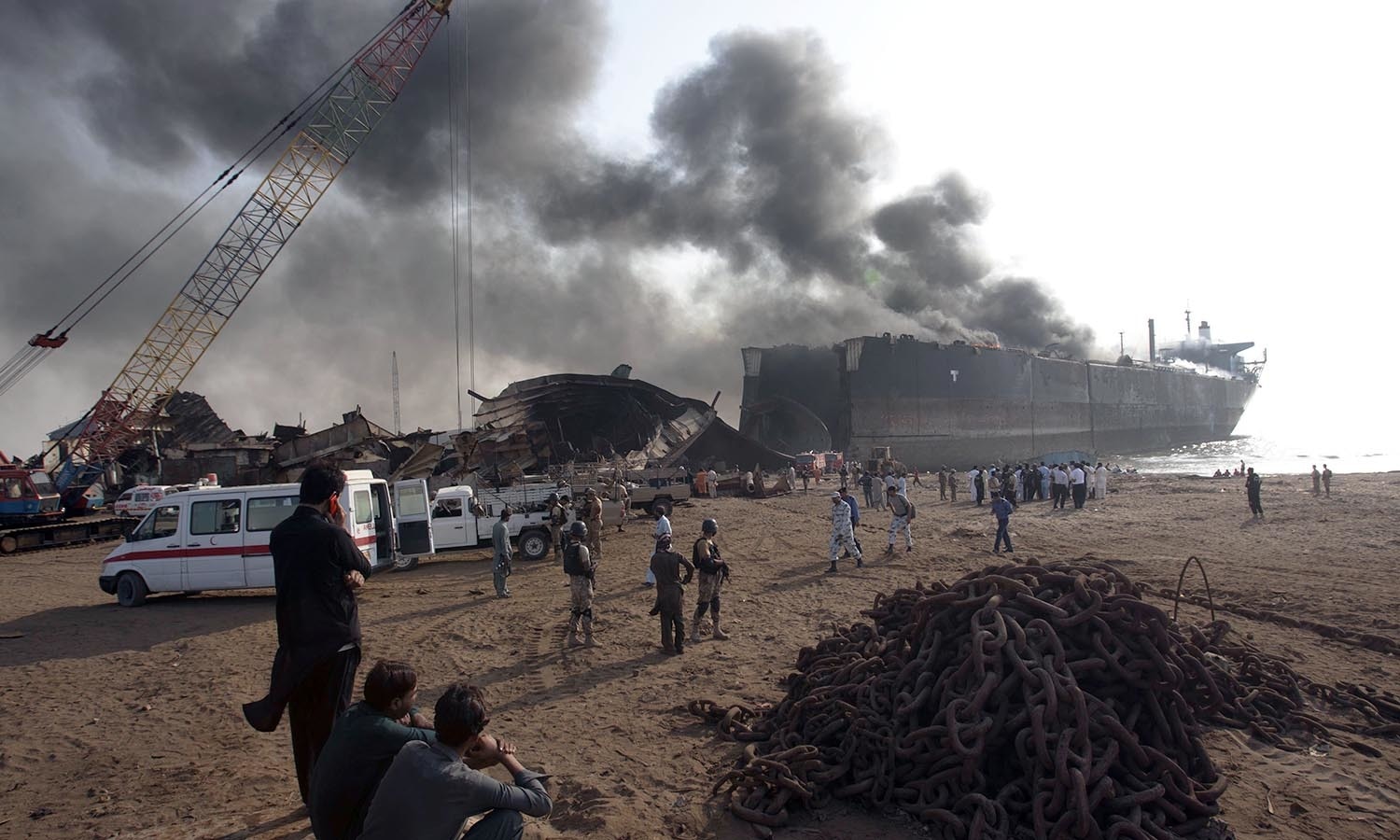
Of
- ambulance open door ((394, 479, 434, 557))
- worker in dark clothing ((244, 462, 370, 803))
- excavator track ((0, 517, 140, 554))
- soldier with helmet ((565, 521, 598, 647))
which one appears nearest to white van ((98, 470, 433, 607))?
ambulance open door ((394, 479, 434, 557))

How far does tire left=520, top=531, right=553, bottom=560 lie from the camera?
15.8 metres

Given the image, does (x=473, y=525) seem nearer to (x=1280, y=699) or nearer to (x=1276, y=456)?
(x=1280, y=699)

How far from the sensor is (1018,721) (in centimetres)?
434

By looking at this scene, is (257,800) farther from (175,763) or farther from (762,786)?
(762,786)

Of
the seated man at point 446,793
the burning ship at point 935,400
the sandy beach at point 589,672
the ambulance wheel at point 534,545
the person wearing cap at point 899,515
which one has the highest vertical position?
the burning ship at point 935,400

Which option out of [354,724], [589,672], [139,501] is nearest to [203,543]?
[589,672]

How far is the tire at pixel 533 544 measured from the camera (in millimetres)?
15844

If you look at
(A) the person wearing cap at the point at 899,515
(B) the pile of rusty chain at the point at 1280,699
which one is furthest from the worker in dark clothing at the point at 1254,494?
(B) the pile of rusty chain at the point at 1280,699

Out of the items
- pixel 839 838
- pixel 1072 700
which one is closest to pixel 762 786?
pixel 839 838

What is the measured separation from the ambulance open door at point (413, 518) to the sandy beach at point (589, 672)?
0.63m

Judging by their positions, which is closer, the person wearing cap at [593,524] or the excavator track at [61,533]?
the person wearing cap at [593,524]

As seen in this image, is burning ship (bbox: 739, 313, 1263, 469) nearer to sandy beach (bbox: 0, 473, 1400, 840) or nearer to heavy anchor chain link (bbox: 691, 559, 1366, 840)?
sandy beach (bbox: 0, 473, 1400, 840)

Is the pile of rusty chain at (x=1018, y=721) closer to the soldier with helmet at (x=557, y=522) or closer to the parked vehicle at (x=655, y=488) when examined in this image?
the soldier with helmet at (x=557, y=522)

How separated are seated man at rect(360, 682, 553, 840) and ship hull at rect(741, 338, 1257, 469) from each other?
41277 mm
